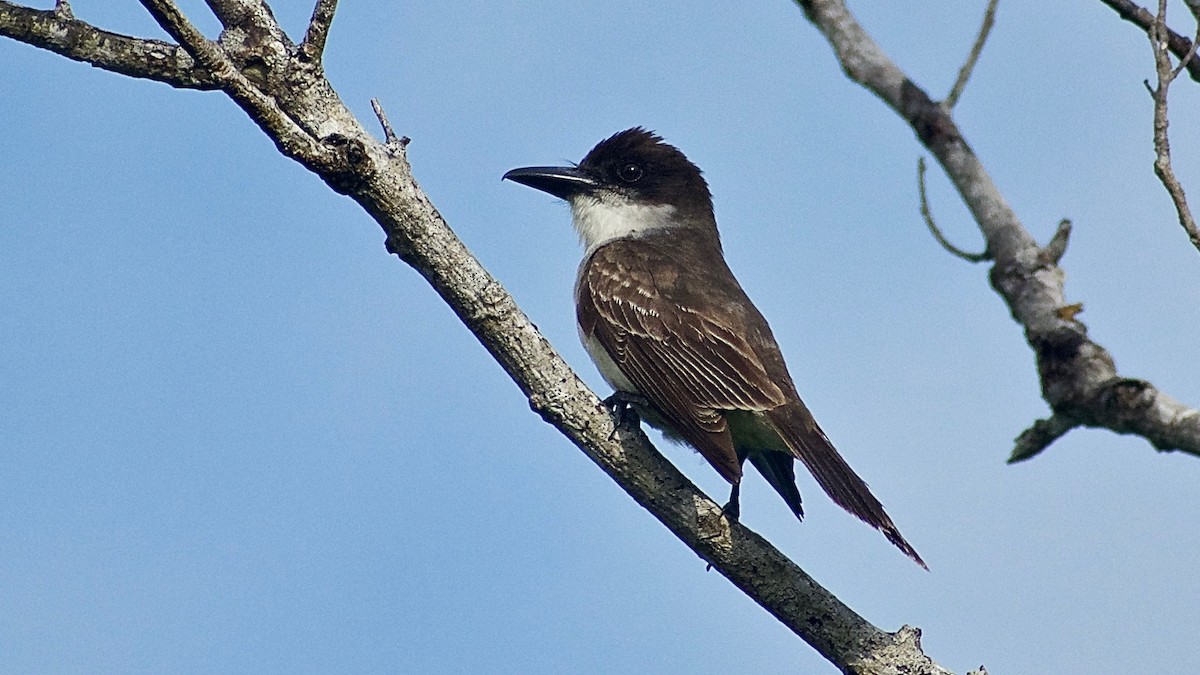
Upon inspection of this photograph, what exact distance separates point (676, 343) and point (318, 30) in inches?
114

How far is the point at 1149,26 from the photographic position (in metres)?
4.19

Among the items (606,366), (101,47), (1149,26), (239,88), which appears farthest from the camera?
(606,366)

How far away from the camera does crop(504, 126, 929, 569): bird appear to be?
23.6ft

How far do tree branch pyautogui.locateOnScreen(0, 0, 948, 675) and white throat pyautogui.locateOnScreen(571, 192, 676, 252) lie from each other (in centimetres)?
326

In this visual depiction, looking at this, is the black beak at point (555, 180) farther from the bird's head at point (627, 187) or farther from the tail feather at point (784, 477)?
the tail feather at point (784, 477)

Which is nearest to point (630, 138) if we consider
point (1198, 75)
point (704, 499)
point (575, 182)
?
point (575, 182)

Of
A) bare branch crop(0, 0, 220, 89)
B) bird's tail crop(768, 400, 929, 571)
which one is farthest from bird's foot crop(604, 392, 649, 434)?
bare branch crop(0, 0, 220, 89)

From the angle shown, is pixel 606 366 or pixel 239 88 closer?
pixel 239 88

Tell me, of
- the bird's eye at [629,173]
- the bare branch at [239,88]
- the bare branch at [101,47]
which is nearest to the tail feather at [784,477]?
the bird's eye at [629,173]

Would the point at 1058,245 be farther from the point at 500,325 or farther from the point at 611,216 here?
the point at 611,216

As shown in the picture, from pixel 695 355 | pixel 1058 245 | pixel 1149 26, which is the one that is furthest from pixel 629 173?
pixel 1058 245

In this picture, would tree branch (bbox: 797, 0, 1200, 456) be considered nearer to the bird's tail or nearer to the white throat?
the bird's tail

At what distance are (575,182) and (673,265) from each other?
1.47 metres

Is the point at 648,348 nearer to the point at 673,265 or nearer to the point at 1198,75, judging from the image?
the point at 673,265
